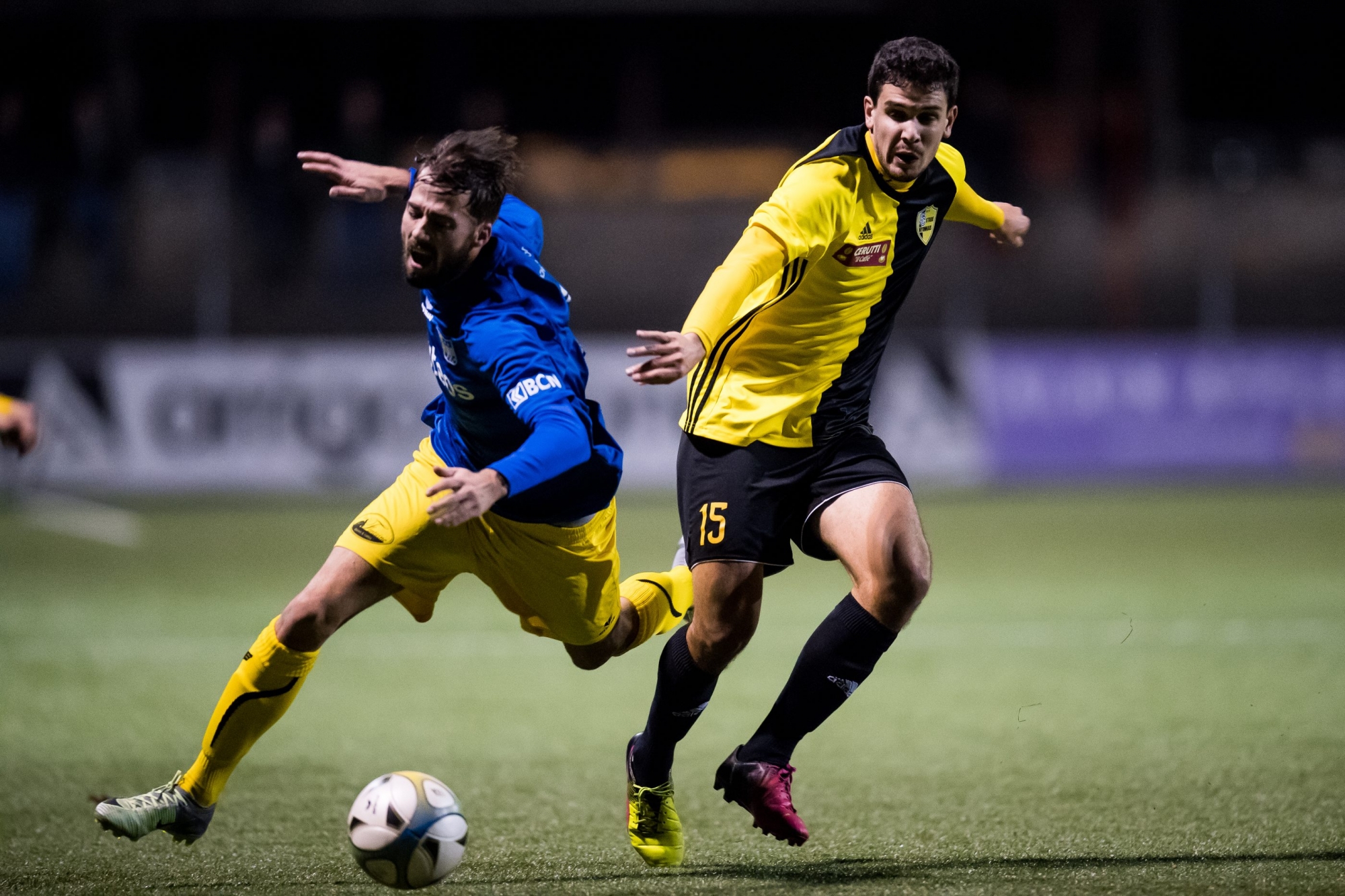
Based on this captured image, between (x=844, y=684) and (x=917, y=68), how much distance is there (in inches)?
70.3

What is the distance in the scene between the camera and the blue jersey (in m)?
4.06

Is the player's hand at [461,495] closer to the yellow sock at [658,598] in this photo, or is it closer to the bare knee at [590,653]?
the bare knee at [590,653]

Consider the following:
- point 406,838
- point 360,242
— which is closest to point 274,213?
point 360,242

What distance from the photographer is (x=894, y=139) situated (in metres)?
4.53

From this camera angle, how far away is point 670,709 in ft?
15.9

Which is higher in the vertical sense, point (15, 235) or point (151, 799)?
point (151, 799)

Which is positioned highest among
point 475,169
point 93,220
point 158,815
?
point 475,169

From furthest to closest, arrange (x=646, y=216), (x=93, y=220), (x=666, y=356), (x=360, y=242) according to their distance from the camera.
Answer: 1. (x=646, y=216)
2. (x=93, y=220)
3. (x=360, y=242)
4. (x=666, y=356)

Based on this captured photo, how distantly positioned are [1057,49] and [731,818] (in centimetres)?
1863

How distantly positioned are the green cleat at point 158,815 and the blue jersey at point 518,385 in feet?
3.94

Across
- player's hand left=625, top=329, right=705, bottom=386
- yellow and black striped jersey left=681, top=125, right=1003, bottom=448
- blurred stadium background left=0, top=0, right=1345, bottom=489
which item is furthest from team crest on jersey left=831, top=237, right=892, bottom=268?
blurred stadium background left=0, top=0, right=1345, bottom=489

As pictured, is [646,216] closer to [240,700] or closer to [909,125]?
[909,125]

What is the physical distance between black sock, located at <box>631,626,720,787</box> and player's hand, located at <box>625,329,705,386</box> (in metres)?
1.18

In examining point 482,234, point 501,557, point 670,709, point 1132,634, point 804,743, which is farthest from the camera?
point 1132,634
